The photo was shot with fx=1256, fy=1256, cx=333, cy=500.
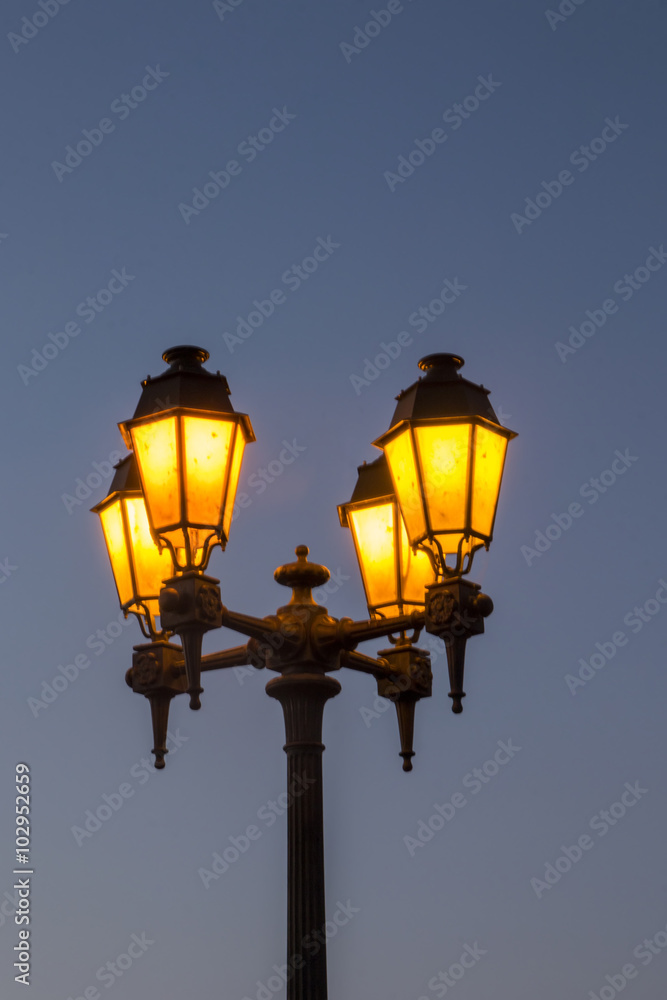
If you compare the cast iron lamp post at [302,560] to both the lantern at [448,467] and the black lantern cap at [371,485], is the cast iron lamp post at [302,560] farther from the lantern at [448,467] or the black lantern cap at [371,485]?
the black lantern cap at [371,485]

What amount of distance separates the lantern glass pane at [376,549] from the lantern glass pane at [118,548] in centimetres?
127

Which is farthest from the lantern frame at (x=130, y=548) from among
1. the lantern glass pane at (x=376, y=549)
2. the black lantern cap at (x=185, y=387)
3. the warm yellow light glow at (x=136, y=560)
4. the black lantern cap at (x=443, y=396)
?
the black lantern cap at (x=443, y=396)

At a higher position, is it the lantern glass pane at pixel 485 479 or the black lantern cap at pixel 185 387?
the black lantern cap at pixel 185 387

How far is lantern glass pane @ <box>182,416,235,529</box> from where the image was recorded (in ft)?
18.2

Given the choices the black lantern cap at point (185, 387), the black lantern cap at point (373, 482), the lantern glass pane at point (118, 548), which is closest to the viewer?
the black lantern cap at point (185, 387)

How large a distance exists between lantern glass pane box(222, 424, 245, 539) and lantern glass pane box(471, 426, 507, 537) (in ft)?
3.56

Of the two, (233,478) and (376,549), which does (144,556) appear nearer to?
(233,478)

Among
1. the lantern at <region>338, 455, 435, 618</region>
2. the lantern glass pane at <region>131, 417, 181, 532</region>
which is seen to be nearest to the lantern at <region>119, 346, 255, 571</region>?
the lantern glass pane at <region>131, 417, 181, 532</region>

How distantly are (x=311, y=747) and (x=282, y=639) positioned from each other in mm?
517

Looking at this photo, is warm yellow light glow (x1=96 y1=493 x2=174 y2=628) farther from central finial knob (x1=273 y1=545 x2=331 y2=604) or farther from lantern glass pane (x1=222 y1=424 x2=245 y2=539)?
lantern glass pane (x1=222 y1=424 x2=245 y2=539)

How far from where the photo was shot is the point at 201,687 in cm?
535

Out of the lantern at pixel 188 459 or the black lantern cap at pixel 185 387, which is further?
the black lantern cap at pixel 185 387

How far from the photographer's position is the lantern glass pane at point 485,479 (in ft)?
18.2

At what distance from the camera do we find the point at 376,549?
6844mm
